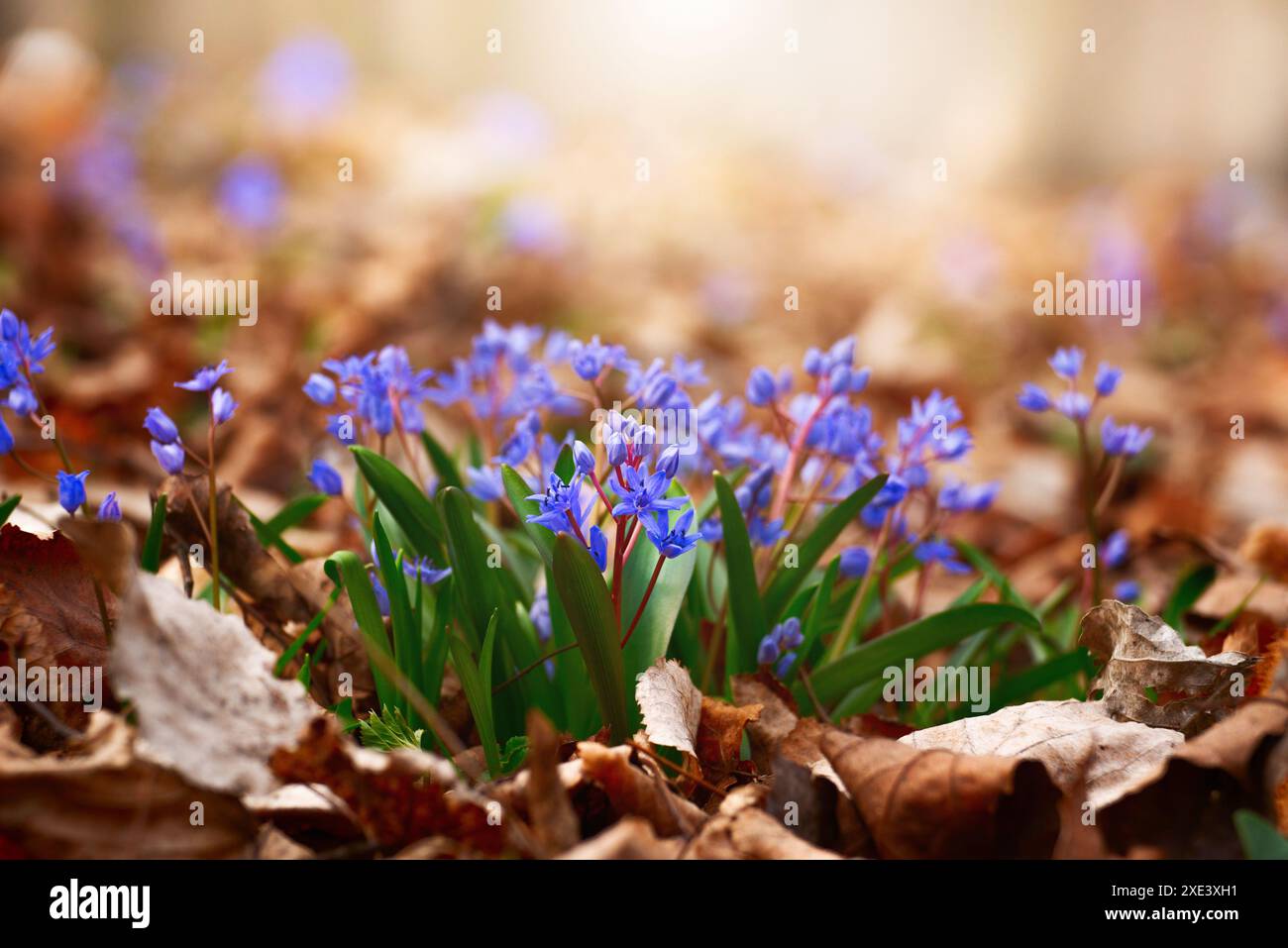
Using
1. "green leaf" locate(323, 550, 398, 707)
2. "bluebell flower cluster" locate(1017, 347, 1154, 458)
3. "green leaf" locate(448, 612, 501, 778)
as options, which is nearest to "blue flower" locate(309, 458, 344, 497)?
"green leaf" locate(323, 550, 398, 707)

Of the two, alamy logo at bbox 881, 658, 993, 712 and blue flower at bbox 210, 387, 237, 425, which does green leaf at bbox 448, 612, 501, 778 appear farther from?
alamy logo at bbox 881, 658, 993, 712

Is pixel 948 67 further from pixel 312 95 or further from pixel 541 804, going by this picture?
pixel 541 804

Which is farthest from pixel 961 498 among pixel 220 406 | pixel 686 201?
pixel 686 201

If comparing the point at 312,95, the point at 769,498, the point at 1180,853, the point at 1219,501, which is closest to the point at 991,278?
→ the point at 1219,501

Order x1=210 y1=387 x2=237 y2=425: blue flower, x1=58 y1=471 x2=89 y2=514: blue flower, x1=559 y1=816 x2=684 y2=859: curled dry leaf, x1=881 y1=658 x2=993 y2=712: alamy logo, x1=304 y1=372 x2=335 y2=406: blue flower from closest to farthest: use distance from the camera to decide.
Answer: x1=559 y1=816 x2=684 y2=859: curled dry leaf → x1=58 y1=471 x2=89 y2=514: blue flower → x1=210 y1=387 x2=237 y2=425: blue flower → x1=304 y1=372 x2=335 y2=406: blue flower → x1=881 y1=658 x2=993 y2=712: alamy logo

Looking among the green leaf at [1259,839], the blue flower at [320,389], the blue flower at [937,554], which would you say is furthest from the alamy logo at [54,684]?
the green leaf at [1259,839]

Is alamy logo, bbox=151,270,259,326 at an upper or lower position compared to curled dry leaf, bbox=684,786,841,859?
upper

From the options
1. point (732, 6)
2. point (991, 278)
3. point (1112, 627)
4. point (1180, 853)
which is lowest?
point (1180, 853)
